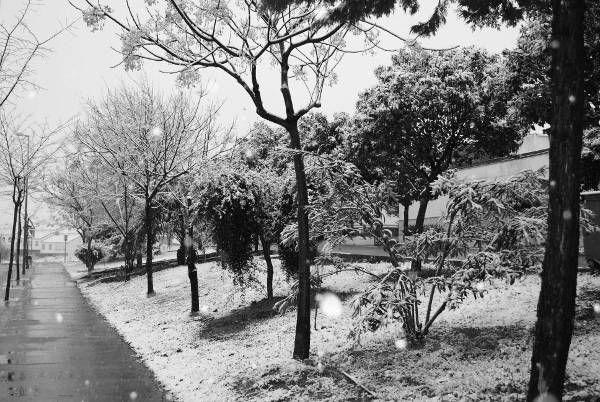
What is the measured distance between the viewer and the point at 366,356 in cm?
877

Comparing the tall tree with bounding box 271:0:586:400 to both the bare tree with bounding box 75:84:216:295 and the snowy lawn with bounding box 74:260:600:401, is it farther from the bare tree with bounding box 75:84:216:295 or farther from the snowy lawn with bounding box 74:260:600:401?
the bare tree with bounding box 75:84:216:295

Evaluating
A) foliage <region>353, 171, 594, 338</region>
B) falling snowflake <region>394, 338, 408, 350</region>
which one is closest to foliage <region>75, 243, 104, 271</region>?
falling snowflake <region>394, 338, 408, 350</region>

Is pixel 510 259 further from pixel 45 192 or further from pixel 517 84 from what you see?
pixel 45 192

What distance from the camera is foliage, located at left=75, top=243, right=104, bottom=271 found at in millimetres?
42875

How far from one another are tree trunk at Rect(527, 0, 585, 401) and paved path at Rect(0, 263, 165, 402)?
621 centimetres

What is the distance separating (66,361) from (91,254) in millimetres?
35889

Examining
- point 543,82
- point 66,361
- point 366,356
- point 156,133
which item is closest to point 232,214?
point 66,361

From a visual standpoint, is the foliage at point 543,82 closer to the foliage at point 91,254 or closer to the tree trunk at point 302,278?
the tree trunk at point 302,278

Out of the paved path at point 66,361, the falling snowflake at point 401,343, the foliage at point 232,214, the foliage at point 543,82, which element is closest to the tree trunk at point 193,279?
the foliage at point 232,214

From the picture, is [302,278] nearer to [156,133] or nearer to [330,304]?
[330,304]

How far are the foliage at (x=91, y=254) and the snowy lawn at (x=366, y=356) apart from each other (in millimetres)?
29750

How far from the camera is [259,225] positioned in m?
16.4

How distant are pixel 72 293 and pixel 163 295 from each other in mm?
9006

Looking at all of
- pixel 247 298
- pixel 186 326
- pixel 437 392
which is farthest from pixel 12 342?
pixel 437 392
